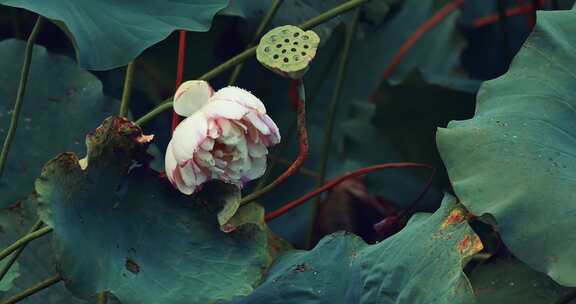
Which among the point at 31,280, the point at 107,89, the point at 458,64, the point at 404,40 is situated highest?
the point at 31,280

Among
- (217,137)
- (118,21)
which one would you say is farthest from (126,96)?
(217,137)

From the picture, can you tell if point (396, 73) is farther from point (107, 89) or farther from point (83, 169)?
point (83, 169)

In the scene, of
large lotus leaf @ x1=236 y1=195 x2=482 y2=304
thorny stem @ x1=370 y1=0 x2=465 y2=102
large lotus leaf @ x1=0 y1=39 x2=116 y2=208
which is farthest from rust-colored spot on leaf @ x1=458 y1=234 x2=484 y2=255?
thorny stem @ x1=370 y1=0 x2=465 y2=102

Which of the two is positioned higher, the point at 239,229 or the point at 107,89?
the point at 239,229

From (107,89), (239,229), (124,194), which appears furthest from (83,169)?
(107,89)

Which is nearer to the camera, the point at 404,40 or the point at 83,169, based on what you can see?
the point at 83,169

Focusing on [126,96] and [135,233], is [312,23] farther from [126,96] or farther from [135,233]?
[135,233]
